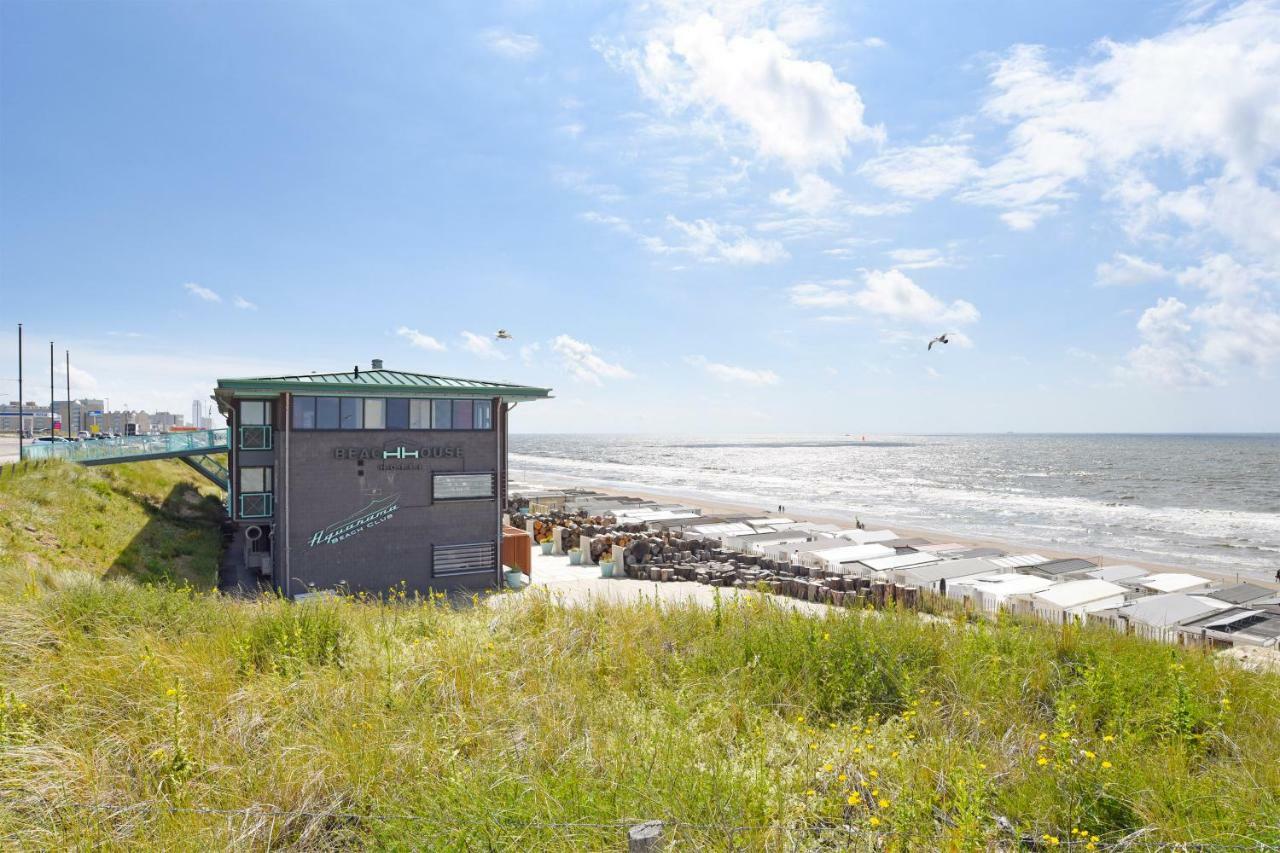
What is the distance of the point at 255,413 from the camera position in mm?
20094

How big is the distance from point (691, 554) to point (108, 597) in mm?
23023

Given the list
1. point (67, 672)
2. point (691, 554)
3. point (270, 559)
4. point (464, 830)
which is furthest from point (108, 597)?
point (691, 554)

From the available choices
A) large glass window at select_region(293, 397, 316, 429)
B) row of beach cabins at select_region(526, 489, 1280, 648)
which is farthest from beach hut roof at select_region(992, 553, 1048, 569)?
large glass window at select_region(293, 397, 316, 429)

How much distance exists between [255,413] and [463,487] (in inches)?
262

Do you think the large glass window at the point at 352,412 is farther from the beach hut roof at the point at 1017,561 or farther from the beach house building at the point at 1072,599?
the beach hut roof at the point at 1017,561

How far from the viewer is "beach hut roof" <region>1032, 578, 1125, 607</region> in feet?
66.8

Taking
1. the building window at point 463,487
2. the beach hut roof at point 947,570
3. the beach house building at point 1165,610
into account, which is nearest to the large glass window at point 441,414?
the building window at point 463,487

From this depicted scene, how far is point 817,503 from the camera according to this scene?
63.4 m

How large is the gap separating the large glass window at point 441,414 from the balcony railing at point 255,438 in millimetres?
4848

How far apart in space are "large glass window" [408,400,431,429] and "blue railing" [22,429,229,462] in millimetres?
10526

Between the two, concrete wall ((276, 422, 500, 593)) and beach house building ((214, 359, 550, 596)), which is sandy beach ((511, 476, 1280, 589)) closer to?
beach house building ((214, 359, 550, 596))

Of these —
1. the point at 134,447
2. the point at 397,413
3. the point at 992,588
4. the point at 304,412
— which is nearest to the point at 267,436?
the point at 304,412

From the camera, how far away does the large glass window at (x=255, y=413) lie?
19938mm

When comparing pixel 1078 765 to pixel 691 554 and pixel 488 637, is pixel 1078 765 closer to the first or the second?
pixel 488 637
